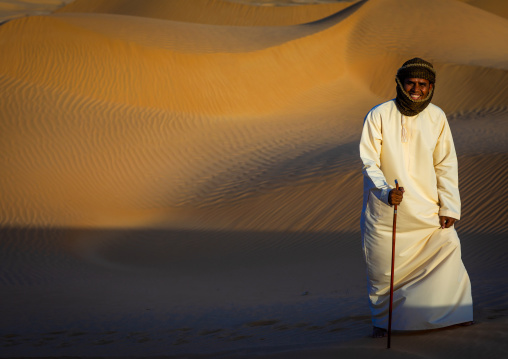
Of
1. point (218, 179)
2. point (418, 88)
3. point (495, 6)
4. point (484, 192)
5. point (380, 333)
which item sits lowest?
point (380, 333)

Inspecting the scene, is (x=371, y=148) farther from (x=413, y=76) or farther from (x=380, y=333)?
(x=380, y=333)

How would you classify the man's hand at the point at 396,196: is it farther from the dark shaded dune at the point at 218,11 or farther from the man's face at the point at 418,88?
the dark shaded dune at the point at 218,11

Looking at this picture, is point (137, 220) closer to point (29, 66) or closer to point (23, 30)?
point (29, 66)

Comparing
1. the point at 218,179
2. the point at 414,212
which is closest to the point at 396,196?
the point at 414,212

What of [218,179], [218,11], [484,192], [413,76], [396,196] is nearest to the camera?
[396,196]

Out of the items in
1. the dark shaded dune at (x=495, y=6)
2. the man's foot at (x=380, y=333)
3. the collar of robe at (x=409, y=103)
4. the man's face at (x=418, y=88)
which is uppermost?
the dark shaded dune at (x=495, y=6)

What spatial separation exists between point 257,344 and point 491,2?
38465 mm

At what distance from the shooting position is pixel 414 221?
4.81 m

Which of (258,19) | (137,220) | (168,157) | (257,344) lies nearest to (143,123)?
(168,157)

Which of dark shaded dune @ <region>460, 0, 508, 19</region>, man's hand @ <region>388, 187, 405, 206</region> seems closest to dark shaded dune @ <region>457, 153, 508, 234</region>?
man's hand @ <region>388, 187, 405, 206</region>

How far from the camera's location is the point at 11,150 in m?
15.6

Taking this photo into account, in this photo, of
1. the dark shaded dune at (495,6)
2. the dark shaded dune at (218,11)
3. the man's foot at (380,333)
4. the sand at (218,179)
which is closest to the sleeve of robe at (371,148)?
the man's foot at (380,333)

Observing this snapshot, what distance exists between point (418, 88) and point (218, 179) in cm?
1045

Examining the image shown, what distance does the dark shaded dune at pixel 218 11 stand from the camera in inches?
1645
